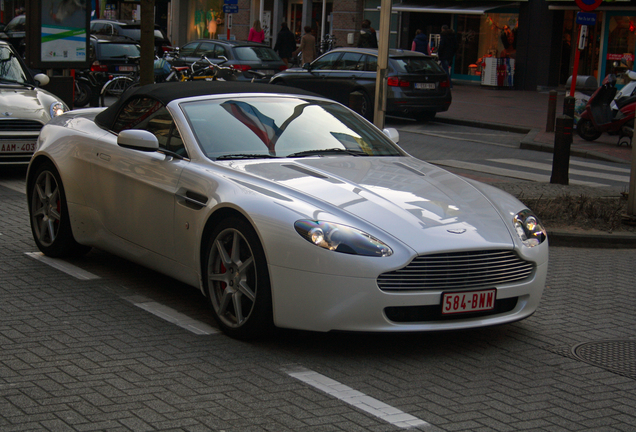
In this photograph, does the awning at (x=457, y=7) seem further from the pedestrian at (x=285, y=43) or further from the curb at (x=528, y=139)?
the curb at (x=528, y=139)

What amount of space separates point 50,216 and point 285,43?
924 inches

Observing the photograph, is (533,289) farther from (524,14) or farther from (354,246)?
(524,14)

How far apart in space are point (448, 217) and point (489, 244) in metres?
0.29

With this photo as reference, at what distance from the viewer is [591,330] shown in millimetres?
5691

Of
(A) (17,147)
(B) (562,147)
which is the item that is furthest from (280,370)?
(B) (562,147)

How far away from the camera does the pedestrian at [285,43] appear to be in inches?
1164

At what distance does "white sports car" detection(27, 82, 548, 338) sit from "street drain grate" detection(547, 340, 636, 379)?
358mm

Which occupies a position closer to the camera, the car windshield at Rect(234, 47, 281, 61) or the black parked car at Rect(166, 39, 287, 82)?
the black parked car at Rect(166, 39, 287, 82)

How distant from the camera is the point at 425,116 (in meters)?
21.2

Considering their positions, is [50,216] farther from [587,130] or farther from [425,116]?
[425,116]

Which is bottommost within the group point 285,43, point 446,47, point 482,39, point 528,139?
point 528,139

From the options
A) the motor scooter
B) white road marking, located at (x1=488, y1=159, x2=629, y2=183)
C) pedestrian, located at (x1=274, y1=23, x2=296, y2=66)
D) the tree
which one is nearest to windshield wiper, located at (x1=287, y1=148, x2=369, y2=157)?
white road marking, located at (x1=488, y1=159, x2=629, y2=183)

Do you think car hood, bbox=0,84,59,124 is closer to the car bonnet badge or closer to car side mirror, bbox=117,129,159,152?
car side mirror, bbox=117,129,159,152

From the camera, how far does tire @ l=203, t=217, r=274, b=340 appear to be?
488 cm
